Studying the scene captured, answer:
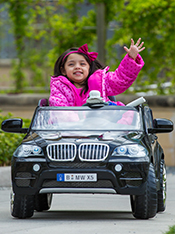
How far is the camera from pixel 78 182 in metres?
6.57

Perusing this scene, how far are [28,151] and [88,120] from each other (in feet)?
3.03

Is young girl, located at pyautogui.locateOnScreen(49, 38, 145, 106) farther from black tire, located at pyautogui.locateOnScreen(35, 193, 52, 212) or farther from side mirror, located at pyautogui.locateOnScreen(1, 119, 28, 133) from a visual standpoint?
black tire, located at pyautogui.locateOnScreen(35, 193, 52, 212)

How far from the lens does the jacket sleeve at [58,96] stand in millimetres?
7914

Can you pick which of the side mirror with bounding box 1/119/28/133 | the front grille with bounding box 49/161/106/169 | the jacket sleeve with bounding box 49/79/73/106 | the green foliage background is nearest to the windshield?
the side mirror with bounding box 1/119/28/133

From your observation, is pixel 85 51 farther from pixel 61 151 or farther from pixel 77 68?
pixel 61 151

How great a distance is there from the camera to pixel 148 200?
6.75m

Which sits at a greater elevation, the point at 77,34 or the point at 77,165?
the point at 77,34

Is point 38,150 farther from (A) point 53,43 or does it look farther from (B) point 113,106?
(A) point 53,43

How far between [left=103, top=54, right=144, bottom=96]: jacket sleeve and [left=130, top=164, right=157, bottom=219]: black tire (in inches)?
62.3

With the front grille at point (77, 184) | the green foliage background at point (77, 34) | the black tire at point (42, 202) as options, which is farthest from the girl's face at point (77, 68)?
the green foliage background at point (77, 34)

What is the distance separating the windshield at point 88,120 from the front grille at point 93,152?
56cm

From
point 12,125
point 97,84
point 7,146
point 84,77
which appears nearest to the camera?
point 12,125

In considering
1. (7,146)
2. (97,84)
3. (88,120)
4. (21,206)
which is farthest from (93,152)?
(7,146)

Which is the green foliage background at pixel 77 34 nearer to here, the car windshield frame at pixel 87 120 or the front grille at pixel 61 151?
the car windshield frame at pixel 87 120
